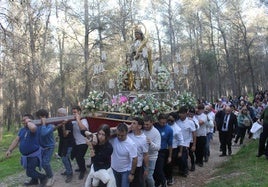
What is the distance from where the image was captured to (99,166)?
5113mm

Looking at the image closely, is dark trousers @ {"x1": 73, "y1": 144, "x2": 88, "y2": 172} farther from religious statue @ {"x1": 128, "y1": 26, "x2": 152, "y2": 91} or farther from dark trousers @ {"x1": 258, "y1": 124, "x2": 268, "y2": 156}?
dark trousers @ {"x1": 258, "y1": 124, "x2": 268, "y2": 156}

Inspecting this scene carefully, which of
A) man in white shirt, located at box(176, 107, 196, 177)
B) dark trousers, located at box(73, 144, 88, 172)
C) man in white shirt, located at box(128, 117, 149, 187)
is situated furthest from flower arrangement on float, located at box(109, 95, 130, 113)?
man in white shirt, located at box(128, 117, 149, 187)

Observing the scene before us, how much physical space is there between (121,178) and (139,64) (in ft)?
17.5

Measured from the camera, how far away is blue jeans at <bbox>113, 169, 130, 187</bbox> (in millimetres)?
5641

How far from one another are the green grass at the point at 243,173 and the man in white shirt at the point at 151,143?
5.50 ft

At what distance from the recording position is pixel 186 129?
8.66 meters

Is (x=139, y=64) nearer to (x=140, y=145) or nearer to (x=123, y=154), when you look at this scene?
(x=140, y=145)

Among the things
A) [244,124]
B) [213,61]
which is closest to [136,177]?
[244,124]

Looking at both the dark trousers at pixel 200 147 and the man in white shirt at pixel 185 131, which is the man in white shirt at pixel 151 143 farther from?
the dark trousers at pixel 200 147

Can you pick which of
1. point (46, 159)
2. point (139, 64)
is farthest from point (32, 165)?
point (139, 64)

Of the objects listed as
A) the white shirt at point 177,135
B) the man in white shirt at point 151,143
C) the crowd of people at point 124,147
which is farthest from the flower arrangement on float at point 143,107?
the man in white shirt at point 151,143

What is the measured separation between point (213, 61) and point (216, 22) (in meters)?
5.12

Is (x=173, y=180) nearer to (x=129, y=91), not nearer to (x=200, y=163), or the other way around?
(x=200, y=163)

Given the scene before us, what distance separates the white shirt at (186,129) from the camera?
8.66 meters
